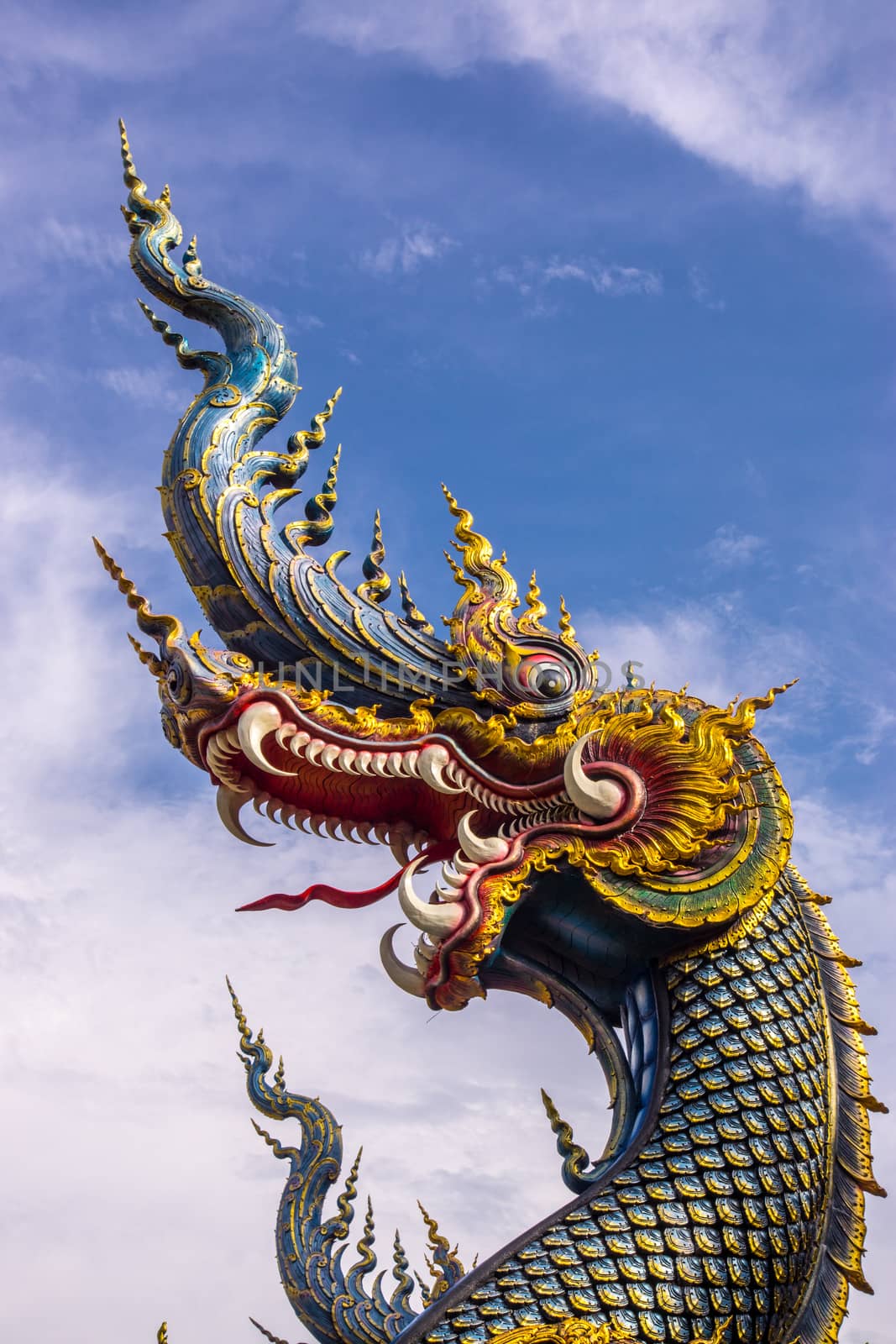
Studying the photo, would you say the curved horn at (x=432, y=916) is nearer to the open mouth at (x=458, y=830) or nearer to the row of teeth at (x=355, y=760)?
the open mouth at (x=458, y=830)

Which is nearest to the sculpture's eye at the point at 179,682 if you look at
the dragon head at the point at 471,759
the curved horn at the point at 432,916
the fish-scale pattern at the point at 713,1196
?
the dragon head at the point at 471,759

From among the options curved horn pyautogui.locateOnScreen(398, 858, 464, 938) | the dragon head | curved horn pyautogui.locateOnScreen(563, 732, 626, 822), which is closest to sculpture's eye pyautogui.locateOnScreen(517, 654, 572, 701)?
the dragon head

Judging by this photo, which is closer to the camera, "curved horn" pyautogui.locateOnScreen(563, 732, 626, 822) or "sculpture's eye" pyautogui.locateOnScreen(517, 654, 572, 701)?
"curved horn" pyautogui.locateOnScreen(563, 732, 626, 822)

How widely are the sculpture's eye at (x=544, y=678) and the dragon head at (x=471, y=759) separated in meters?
0.01

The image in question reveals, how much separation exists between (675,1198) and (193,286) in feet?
20.5

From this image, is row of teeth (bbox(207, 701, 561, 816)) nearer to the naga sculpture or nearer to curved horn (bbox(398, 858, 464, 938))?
the naga sculpture

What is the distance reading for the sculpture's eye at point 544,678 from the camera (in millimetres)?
7664

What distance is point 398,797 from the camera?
24.7 ft

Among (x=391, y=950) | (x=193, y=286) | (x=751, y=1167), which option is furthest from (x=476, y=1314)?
(x=193, y=286)

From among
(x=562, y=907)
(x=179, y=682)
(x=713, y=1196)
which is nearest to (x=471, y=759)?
(x=562, y=907)

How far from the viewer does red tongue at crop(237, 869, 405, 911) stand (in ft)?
25.2

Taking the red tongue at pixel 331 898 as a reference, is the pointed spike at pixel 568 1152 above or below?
below

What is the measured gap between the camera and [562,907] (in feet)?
23.4

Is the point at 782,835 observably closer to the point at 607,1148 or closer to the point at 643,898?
the point at 643,898
